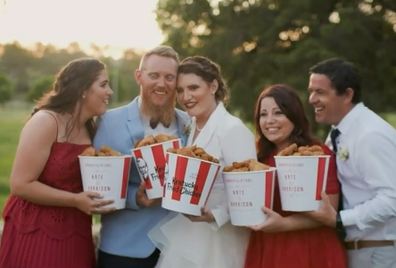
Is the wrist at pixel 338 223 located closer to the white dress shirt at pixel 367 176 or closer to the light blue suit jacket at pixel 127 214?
the white dress shirt at pixel 367 176

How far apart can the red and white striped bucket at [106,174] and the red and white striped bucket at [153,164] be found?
7 centimetres

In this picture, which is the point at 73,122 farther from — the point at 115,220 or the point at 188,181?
the point at 188,181

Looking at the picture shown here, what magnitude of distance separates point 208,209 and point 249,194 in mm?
265

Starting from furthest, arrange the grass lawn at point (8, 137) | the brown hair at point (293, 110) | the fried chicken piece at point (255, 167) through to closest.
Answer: the grass lawn at point (8, 137) → the brown hair at point (293, 110) → the fried chicken piece at point (255, 167)

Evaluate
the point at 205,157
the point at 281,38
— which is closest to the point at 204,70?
the point at 205,157

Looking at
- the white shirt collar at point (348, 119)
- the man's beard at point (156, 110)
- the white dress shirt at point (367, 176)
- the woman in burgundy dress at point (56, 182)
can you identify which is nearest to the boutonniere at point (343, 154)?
the white dress shirt at point (367, 176)

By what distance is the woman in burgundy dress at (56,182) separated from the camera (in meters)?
3.46

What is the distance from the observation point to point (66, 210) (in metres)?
3.58

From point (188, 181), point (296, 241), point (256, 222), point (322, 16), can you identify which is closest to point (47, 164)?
point (188, 181)

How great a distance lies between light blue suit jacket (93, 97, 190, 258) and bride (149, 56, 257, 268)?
0.38 feet

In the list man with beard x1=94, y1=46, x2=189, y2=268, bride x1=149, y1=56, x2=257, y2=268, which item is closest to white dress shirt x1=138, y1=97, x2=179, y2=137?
man with beard x1=94, y1=46, x2=189, y2=268

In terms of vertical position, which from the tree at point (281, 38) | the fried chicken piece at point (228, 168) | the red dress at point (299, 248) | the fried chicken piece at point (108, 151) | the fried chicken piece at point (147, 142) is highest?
the tree at point (281, 38)

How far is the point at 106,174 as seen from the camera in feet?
11.1

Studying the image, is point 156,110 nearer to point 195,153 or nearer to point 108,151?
point 108,151
